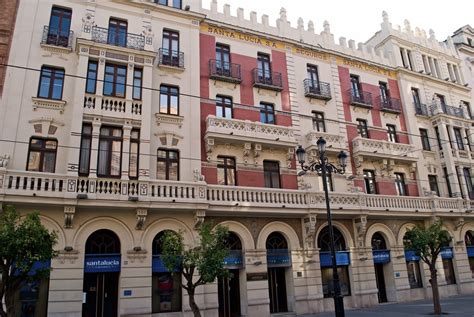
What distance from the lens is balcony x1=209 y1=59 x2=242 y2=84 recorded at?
22.2m

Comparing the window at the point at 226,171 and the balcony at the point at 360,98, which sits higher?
the balcony at the point at 360,98

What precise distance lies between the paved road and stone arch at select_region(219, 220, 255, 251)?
490cm

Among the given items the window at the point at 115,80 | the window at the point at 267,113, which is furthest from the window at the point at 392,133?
the window at the point at 115,80

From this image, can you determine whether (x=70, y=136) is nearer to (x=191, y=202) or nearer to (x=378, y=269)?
(x=191, y=202)

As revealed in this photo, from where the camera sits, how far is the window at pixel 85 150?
17609mm

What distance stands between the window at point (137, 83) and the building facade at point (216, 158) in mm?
108

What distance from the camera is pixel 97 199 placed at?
1620cm

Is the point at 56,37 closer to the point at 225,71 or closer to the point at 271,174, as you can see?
the point at 225,71

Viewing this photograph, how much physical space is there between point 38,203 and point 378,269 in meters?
20.0

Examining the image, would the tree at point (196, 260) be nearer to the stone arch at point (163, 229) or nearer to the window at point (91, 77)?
the stone arch at point (163, 229)

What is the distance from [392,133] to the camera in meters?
27.7

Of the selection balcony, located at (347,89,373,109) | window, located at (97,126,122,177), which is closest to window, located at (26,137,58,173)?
window, located at (97,126,122,177)

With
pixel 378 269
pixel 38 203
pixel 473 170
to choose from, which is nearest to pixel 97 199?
pixel 38 203

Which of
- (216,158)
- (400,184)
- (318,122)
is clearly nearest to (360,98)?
(318,122)
